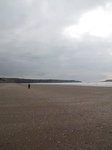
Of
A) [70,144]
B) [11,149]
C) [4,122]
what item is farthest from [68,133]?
[4,122]

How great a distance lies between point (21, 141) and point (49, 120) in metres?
2.72

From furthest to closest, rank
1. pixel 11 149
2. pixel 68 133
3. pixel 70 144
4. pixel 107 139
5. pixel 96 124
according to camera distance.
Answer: pixel 96 124 → pixel 68 133 → pixel 107 139 → pixel 70 144 → pixel 11 149

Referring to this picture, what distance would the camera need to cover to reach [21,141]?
511 centimetres

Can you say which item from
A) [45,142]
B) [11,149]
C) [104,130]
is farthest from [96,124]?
[11,149]

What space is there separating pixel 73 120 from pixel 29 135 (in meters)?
2.91

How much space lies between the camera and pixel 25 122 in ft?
23.9

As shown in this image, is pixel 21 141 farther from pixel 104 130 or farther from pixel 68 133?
pixel 104 130

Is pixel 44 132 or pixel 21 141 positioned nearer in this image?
pixel 21 141

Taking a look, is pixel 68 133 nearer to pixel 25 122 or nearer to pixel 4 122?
pixel 25 122

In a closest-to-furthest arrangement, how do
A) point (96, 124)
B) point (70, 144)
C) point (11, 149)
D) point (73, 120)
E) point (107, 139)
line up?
point (11, 149) < point (70, 144) < point (107, 139) < point (96, 124) < point (73, 120)

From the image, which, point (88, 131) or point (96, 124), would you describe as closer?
point (88, 131)

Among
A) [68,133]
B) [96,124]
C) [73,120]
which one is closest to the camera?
[68,133]

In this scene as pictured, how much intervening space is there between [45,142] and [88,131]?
2.12 metres

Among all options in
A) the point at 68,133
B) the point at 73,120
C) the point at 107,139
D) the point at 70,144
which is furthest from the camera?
the point at 73,120
